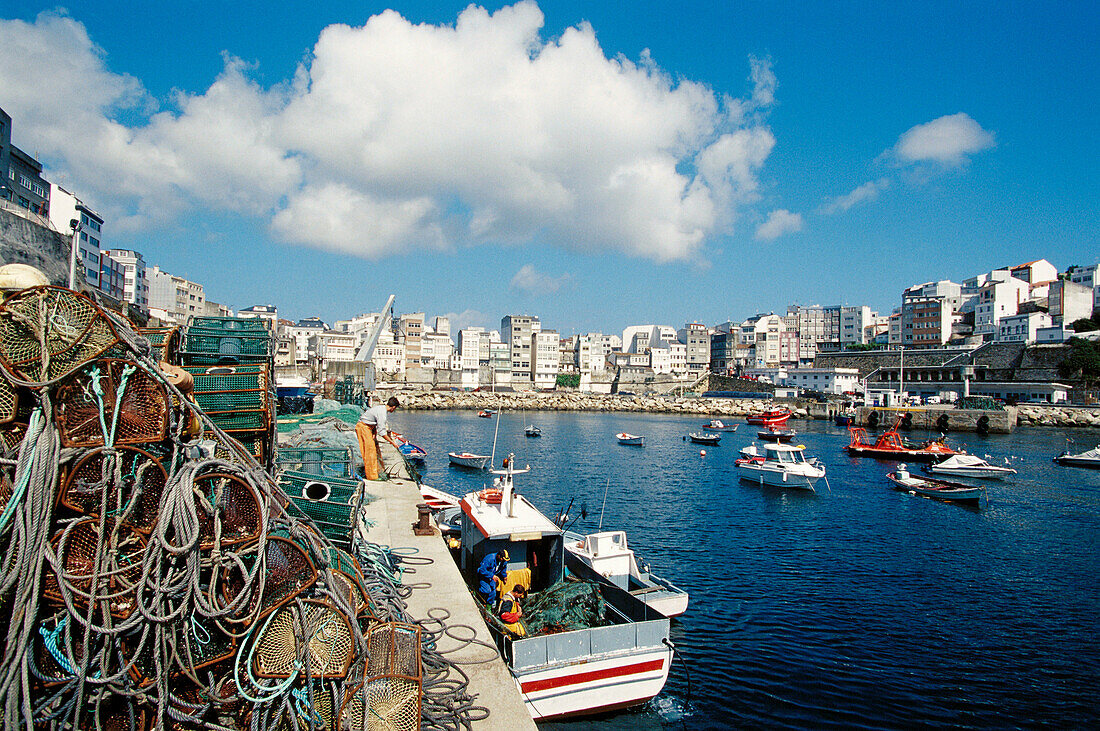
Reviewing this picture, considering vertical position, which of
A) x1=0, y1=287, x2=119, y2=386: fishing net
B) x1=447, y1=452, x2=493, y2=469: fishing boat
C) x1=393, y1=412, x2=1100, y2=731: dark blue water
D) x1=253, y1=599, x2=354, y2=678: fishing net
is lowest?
x1=393, y1=412, x2=1100, y2=731: dark blue water

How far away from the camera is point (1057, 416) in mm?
61594

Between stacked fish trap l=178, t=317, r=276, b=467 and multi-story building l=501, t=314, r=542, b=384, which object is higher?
multi-story building l=501, t=314, r=542, b=384

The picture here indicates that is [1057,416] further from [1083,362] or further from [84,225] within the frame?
[84,225]

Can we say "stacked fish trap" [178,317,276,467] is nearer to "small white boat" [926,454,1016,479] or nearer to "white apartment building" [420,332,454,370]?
"small white boat" [926,454,1016,479]

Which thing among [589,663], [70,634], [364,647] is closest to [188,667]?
[70,634]

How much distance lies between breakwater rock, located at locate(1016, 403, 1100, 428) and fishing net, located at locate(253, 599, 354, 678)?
7389cm

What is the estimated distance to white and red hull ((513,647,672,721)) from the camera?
7.86 meters

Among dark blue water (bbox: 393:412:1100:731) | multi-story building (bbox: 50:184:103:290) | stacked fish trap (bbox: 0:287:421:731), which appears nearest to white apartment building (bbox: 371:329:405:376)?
multi-story building (bbox: 50:184:103:290)

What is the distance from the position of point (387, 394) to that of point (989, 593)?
76122mm

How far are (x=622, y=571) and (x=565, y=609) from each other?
3703mm

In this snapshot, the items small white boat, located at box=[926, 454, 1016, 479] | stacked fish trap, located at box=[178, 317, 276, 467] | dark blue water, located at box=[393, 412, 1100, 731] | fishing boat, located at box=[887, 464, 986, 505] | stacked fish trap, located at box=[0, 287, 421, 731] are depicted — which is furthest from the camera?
small white boat, located at box=[926, 454, 1016, 479]

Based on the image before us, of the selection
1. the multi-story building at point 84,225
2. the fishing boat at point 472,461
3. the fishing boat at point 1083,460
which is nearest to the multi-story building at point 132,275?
the multi-story building at point 84,225

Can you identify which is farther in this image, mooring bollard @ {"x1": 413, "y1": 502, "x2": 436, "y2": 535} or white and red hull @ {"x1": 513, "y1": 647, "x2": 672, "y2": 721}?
mooring bollard @ {"x1": 413, "y1": 502, "x2": 436, "y2": 535}

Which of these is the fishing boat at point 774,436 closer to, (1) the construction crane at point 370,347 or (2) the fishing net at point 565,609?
(1) the construction crane at point 370,347
